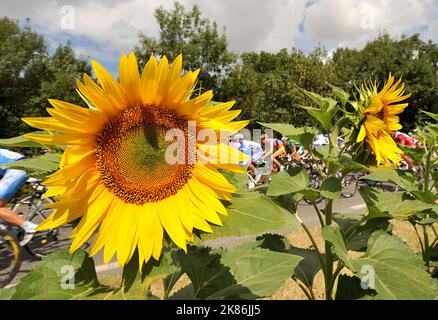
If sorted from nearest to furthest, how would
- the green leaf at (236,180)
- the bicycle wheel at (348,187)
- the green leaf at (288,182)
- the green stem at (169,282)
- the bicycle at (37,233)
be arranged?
1. the green leaf at (236,180)
2. the green stem at (169,282)
3. the green leaf at (288,182)
4. the bicycle at (37,233)
5. the bicycle wheel at (348,187)

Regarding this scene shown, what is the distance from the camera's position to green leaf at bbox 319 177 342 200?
114cm

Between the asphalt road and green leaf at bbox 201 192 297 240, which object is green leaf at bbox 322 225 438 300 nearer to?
green leaf at bbox 201 192 297 240

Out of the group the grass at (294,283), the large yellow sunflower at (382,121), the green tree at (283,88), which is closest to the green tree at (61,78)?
the grass at (294,283)

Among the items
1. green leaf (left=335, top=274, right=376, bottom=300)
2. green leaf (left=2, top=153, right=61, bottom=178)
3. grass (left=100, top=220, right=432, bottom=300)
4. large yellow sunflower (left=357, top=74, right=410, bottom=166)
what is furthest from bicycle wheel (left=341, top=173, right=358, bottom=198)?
green leaf (left=2, top=153, right=61, bottom=178)

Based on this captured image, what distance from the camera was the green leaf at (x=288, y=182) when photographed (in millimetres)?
1128

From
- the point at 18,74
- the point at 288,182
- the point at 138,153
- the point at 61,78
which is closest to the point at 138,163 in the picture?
the point at 138,153

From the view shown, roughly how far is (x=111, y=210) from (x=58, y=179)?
0.14 meters

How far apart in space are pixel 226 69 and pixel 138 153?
1892cm

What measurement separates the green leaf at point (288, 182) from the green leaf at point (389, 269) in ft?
0.56

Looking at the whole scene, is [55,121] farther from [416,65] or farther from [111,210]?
[416,65]

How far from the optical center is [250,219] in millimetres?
728

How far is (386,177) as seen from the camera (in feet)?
4.00

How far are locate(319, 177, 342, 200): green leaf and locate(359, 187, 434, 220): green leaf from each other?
0.13 meters

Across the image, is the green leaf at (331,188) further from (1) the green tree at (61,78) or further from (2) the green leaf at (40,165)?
A: (1) the green tree at (61,78)
